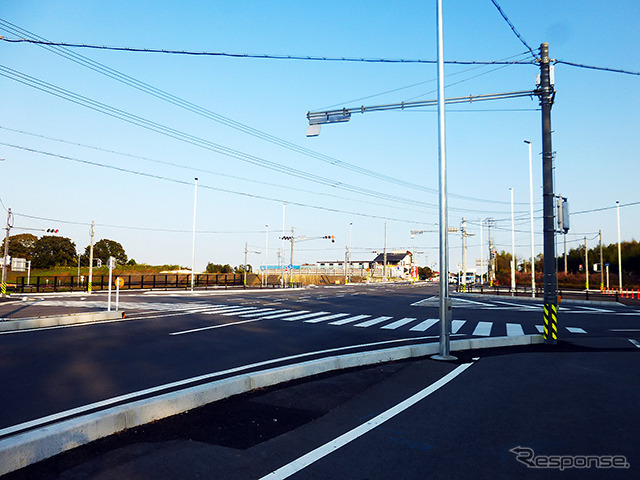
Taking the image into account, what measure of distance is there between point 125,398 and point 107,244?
122 metres

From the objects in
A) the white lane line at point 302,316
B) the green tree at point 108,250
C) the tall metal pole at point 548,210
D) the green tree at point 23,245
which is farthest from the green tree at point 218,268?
the tall metal pole at point 548,210

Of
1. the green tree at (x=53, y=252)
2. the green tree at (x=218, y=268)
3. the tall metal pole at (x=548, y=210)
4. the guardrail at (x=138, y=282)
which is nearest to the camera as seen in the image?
the tall metal pole at (x=548, y=210)

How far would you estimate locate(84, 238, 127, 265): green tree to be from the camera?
113500 mm

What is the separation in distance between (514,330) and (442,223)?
8.70 metres

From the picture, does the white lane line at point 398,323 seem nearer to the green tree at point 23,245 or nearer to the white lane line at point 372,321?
the white lane line at point 372,321

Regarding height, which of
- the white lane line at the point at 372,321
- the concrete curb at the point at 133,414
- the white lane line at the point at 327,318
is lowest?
the white lane line at the point at 327,318

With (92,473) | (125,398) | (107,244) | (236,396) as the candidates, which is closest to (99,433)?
(92,473)

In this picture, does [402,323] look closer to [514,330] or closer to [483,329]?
[483,329]

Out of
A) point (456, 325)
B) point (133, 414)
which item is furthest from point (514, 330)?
point (133, 414)

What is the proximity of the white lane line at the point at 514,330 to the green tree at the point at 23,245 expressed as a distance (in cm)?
10318

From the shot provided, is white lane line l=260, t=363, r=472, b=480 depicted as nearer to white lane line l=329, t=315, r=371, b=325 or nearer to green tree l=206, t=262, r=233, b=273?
white lane line l=329, t=315, r=371, b=325

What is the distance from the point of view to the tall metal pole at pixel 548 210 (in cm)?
1283

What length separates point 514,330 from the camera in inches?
656

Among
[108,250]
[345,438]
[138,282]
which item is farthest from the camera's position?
[108,250]
